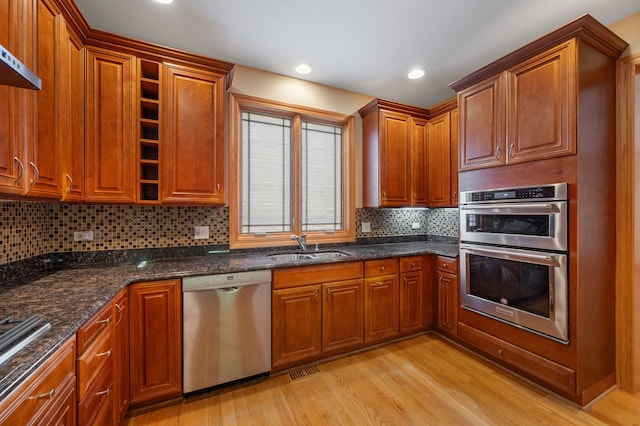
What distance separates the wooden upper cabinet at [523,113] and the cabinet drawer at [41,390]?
284 cm

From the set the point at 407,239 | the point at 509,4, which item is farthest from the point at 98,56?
the point at 407,239

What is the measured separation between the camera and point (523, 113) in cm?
209

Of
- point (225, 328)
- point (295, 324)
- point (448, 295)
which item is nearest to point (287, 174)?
point (295, 324)

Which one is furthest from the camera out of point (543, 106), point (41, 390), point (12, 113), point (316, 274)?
point (316, 274)

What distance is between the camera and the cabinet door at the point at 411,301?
9.27ft

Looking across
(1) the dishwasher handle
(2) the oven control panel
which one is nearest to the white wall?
(2) the oven control panel

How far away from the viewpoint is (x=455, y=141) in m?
3.04

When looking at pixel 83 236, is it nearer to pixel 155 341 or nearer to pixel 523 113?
pixel 155 341

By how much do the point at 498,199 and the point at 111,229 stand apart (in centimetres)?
313

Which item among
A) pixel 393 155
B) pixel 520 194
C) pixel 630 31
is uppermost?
pixel 630 31

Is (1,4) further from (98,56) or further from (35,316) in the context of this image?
(35,316)

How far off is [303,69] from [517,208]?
226 centimetres

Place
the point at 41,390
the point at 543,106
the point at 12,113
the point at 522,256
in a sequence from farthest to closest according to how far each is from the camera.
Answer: the point at 522,256 → the point at 543,106 → the point at 12,113 → the point at 41,390

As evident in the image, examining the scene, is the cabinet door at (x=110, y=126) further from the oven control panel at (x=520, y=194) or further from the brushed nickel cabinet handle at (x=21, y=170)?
the oven control panel at (x=520, y=194)
